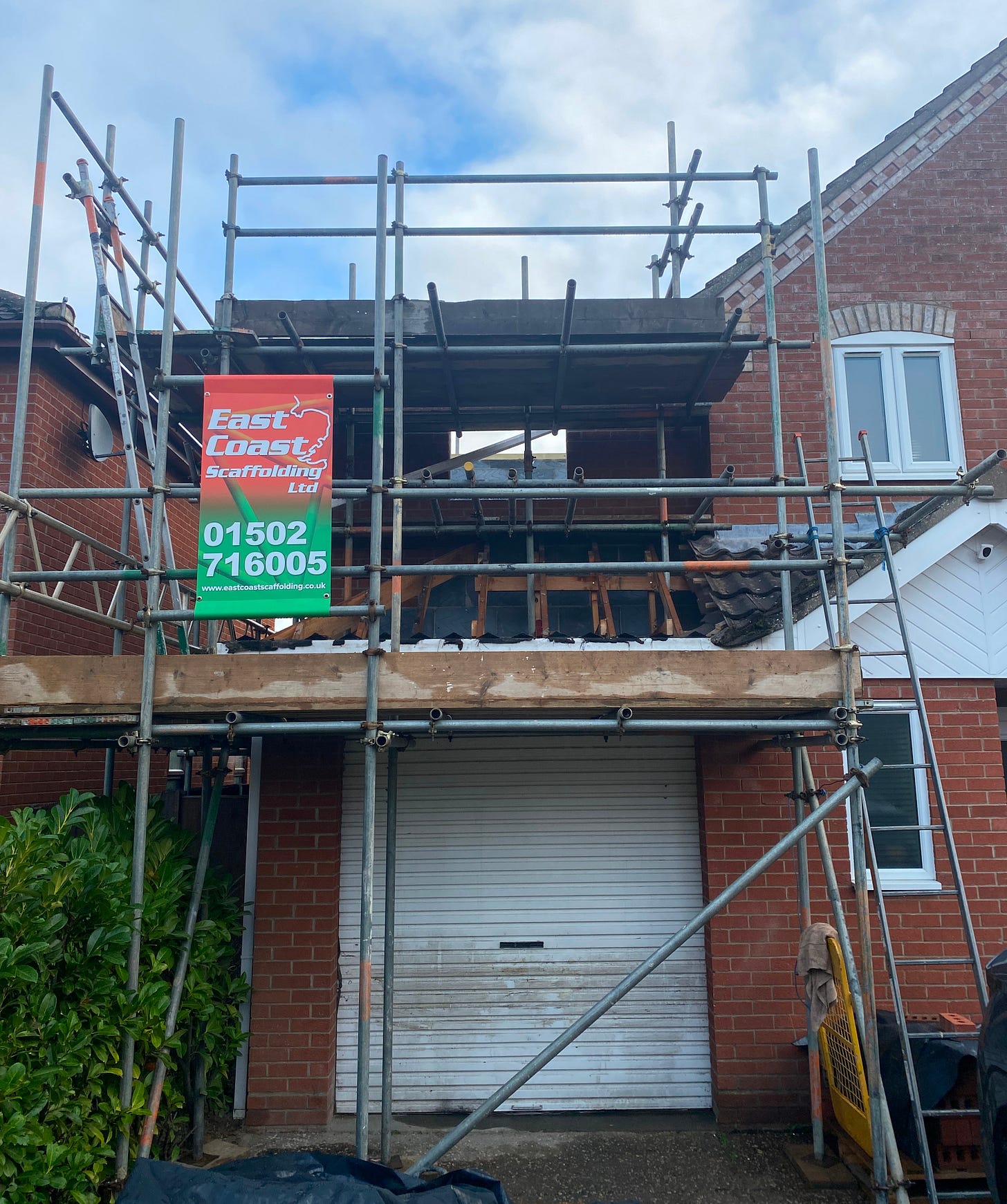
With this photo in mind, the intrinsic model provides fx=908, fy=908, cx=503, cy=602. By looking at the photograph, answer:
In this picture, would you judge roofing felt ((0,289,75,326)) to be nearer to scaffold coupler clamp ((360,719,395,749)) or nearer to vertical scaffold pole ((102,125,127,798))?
vertical scaffold pole ((102,125,127,798))

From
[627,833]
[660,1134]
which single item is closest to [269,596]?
[627,833]

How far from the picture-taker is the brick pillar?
21.5 feet

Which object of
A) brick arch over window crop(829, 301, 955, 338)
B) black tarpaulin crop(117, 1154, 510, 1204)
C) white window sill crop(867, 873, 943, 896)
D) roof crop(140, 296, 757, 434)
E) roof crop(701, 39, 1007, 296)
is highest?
roof crop(701, 39, 1007, 296)

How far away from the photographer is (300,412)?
5.40 metres

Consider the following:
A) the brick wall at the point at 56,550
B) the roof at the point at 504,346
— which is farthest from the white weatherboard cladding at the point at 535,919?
the roof at the point at 504,346

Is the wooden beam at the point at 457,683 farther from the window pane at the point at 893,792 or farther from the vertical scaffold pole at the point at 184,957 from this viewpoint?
the window pane at the point at 893,792

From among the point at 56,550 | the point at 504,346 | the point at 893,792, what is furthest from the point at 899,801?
the point at 56,550

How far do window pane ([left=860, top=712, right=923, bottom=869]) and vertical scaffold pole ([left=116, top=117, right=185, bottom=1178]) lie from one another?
16.6 feet

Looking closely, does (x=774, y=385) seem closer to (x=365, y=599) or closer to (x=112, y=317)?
(x=365, y=599)

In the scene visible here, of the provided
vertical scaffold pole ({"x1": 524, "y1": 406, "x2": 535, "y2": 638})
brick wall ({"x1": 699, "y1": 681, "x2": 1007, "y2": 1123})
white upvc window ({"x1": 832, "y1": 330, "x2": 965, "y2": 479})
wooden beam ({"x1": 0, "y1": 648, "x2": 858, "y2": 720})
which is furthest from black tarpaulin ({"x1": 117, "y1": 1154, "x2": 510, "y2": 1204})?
white upvc window ({"x1": 832, "y1": 330, "x2": 965, "y2": 479})

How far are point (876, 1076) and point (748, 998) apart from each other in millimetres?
1802

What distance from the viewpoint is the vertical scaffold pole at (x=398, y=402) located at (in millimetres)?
5324

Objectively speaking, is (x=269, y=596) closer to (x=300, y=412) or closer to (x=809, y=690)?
(x=300, y=412)

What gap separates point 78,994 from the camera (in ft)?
15.6
